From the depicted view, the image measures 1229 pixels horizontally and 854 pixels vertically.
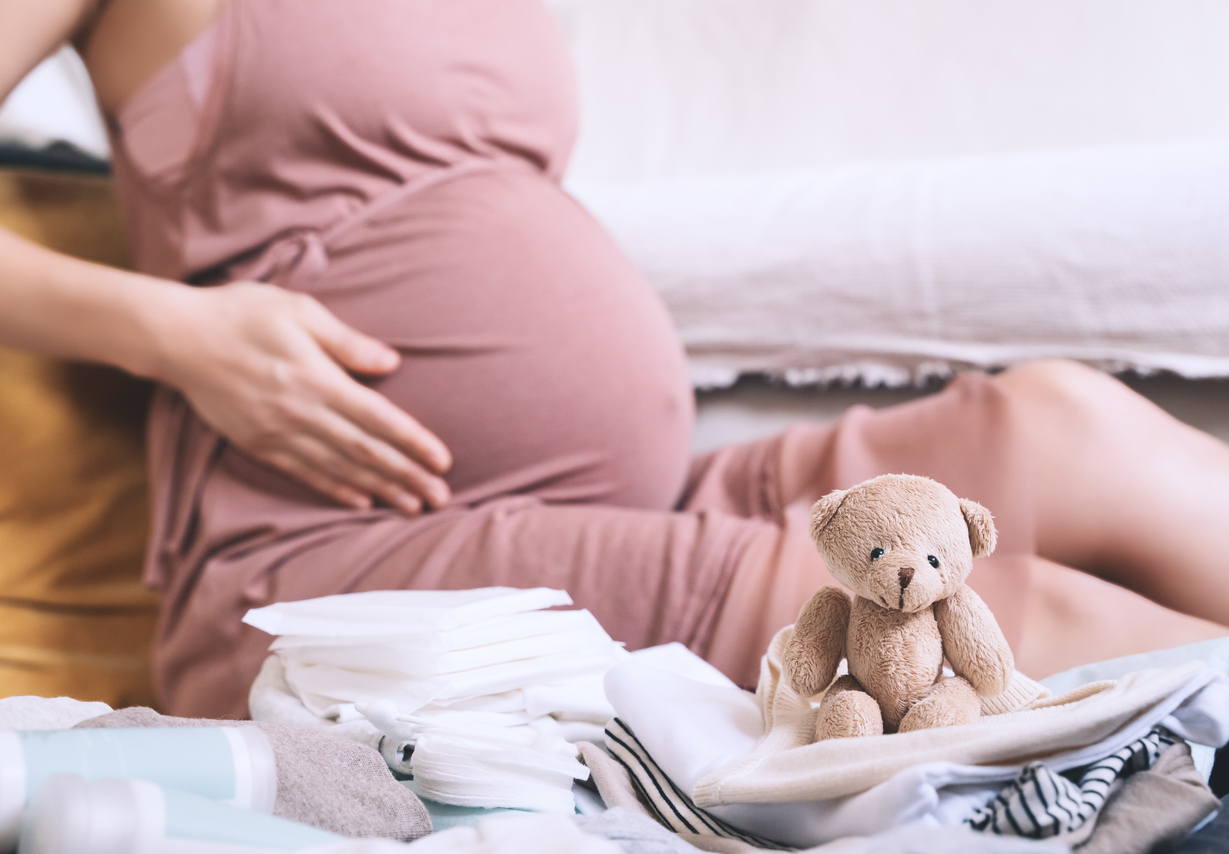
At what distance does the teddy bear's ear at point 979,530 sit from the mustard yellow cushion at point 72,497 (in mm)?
663

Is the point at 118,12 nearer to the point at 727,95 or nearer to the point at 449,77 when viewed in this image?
the point at 449,77

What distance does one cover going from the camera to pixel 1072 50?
51.5 inches

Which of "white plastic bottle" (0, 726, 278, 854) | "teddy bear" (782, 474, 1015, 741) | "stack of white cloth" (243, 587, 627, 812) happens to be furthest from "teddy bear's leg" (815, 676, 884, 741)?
"white plastic bottle" (0, 726, 278, 854)

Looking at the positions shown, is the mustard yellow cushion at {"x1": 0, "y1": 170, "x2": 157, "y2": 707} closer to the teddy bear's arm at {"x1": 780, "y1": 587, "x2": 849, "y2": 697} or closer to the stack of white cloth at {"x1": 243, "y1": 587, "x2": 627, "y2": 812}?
the stack of white cloth at {"x1": 243, "y1": 587, "x2": 627, "y2": 812}


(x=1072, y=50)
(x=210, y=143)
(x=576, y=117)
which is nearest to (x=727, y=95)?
(x=1072, y=50)

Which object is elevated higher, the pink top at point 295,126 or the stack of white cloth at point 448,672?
the pink top at point 295,126

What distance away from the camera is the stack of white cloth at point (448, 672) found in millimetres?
469

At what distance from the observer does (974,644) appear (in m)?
0.38

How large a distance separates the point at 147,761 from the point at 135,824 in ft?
0.21

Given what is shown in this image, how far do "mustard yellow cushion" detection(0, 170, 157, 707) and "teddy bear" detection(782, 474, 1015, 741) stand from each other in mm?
612

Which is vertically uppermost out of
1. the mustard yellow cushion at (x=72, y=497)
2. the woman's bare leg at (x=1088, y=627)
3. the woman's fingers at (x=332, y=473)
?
the woman's bare leg at (x=1088, y=627)

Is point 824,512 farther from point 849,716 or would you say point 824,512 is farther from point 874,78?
point 874,78

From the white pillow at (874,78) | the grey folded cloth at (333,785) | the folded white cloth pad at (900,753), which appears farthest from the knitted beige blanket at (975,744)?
the white pillow at (874,78)

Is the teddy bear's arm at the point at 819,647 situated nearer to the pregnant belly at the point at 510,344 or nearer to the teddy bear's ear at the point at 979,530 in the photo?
the teddy bear's ear at the point at 979,530
